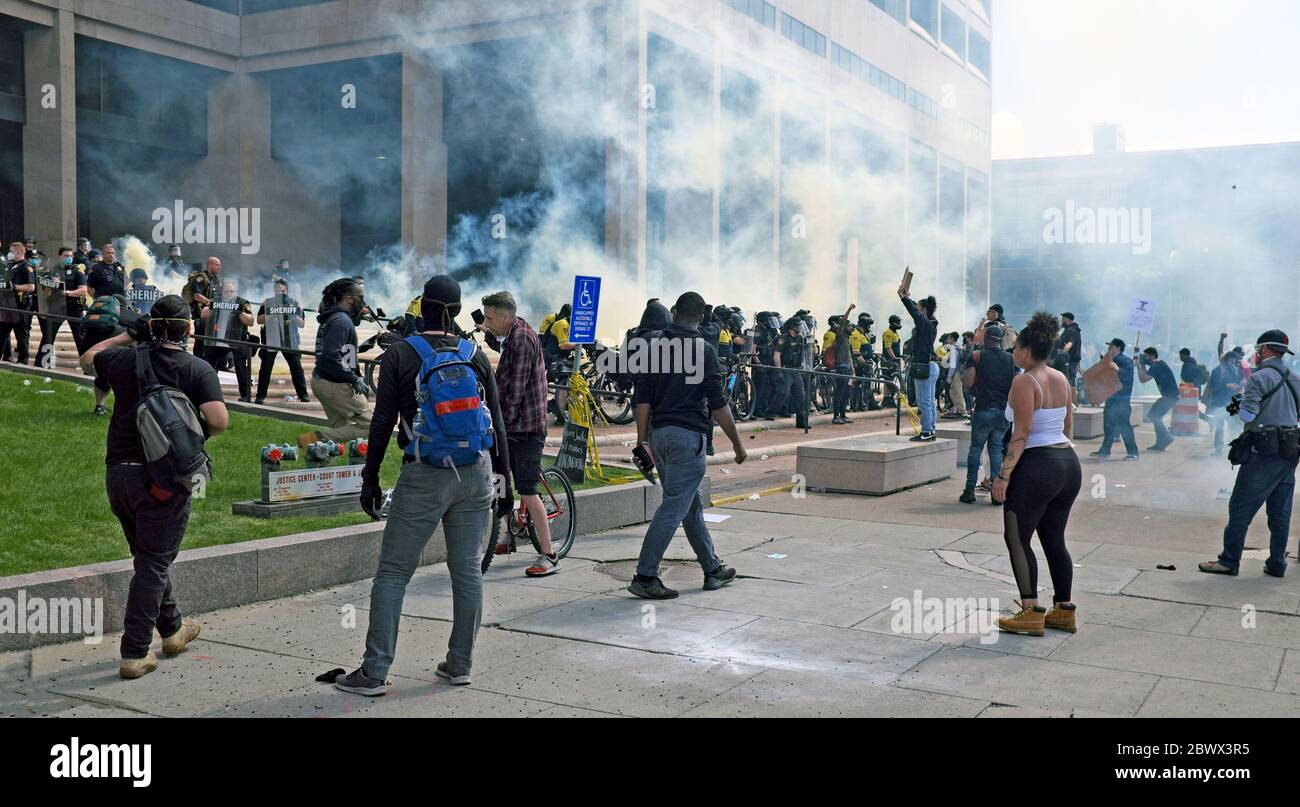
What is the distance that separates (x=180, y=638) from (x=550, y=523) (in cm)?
310

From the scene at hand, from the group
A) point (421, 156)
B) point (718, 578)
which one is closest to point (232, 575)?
point (718, 578)

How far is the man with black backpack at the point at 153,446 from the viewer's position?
4.82 meters

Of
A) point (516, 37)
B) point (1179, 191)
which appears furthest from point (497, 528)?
point (1179, 191)

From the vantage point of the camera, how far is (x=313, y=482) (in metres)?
7.75

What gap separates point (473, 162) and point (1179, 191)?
30.4 metres

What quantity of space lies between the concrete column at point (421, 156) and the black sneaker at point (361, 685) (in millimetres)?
28484

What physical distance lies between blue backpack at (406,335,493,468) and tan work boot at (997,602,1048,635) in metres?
Result: 2.94

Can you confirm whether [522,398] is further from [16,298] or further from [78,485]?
[16,298]

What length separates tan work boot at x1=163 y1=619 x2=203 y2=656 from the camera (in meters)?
5.20

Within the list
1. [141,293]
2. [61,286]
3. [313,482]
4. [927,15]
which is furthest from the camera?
[927,15]

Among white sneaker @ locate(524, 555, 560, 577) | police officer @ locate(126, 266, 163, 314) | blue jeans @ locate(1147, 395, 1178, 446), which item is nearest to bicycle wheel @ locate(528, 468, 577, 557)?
white sneaker @ locate(524, 555, 560, 577)

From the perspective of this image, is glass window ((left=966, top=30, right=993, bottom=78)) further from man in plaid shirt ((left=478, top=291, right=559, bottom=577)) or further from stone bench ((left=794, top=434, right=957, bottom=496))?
man in plaid shirt ((left=478, top=291, right=559, bottom=577))

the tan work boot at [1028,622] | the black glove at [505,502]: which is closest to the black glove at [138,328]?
the black glove at [505,502]
